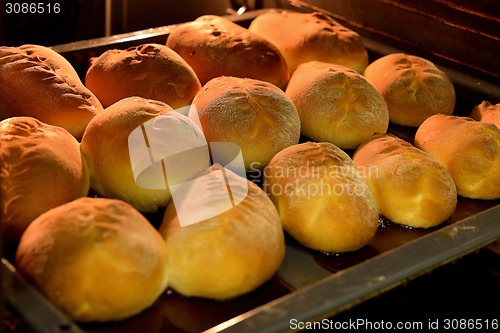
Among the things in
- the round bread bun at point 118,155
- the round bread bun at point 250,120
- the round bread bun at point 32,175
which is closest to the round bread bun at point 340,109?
the round bread bun at point 250,120

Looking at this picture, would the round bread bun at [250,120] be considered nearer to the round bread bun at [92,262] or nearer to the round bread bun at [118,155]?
the round bread bun at [118,155]

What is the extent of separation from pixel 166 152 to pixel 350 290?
1.86 feet

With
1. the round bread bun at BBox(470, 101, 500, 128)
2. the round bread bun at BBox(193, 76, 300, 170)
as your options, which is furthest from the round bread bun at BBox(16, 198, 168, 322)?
the round bread bun at BBox(470, 101, 500, 128)

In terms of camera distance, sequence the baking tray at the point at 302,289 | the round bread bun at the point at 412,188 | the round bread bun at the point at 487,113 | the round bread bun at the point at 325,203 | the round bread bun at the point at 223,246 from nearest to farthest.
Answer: the baking tray at the point at 302,289, the round bread bun at the point at 223,246, the round bread bun at the point at 325,203, the round bread bun at the point at 412,188, the round bread bun at the point at 487,113

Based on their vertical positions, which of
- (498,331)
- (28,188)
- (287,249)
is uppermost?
(28,188)

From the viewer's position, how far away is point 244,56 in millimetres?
2213

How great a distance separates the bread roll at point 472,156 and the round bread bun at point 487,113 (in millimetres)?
162

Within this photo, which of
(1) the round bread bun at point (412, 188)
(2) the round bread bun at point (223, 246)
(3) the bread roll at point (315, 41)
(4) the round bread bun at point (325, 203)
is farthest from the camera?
(3) the bread roll at point (315, 41)

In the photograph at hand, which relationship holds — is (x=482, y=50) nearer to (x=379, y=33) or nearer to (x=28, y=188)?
(x=379, y=33)

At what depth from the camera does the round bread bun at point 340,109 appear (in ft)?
6.61

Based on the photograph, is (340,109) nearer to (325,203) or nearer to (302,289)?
(325,203)

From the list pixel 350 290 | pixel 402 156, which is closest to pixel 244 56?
pixel 402 156

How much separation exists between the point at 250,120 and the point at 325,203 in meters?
0.37

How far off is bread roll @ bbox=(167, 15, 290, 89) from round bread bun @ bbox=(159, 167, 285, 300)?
0.77 metres
